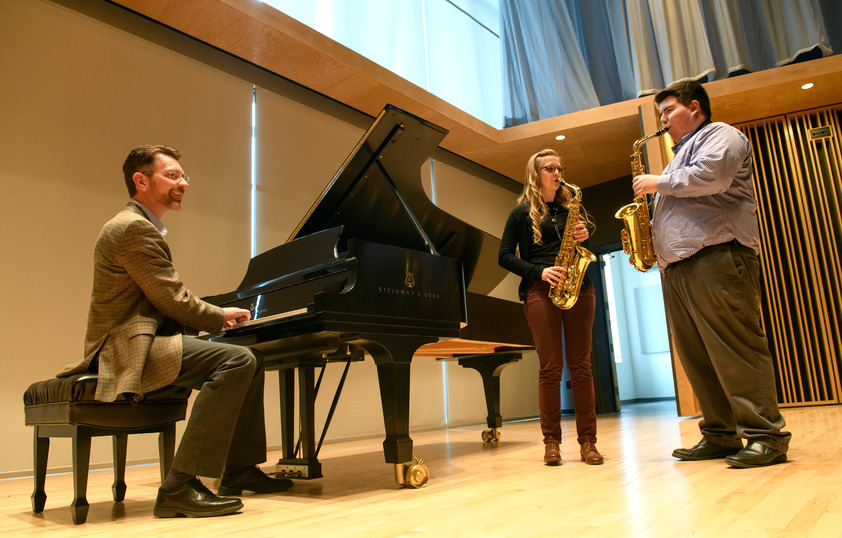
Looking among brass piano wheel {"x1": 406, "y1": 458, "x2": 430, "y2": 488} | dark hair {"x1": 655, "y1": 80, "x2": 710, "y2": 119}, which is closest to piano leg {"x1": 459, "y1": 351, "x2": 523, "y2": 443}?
brass piano wheel {"x1": 406, "y1": 458, "x2": 430, "y2": 488}

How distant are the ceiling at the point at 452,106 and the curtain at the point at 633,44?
8.7 inches

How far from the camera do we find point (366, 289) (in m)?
2.29

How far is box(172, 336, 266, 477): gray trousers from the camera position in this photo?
74.9 inches

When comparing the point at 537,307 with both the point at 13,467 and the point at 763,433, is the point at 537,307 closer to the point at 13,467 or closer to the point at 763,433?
the point at 763,433

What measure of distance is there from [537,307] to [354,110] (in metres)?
3.61

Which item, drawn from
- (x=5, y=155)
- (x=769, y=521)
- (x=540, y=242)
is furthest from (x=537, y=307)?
(x=5, y=155)

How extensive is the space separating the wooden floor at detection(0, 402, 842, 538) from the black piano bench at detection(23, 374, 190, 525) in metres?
0.17

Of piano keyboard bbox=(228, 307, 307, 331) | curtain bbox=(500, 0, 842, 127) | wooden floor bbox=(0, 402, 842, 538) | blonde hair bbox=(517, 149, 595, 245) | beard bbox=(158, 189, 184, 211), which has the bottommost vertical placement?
wooden floor bbox=(0, 402, 842, 538)

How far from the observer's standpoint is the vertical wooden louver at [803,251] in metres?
5.63

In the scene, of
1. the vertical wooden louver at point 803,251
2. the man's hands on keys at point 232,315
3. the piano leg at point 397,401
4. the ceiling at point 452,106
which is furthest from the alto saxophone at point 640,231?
the vertical wooden louver at point 803,251

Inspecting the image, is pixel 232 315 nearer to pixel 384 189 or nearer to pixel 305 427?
pixel 305 427

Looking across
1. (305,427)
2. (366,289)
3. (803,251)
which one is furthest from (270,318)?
(803,251)

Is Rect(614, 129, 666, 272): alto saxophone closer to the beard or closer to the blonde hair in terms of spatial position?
the blonde hair

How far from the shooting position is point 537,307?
286 centimetres
